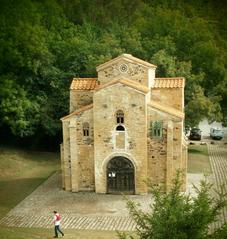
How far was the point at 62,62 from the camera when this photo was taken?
147ft

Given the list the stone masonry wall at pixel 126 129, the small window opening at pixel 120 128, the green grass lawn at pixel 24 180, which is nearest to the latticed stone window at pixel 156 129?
the stone masonry wall at pixel 126 129

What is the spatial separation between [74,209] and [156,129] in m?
7.67

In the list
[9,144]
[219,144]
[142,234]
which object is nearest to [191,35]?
[219,144]

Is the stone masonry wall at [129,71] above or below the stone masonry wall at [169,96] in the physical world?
above

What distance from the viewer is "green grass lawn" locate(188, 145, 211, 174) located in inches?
1501

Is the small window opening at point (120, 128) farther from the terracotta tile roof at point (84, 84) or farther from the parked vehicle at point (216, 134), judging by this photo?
the parked vehicle at point (216, 134)

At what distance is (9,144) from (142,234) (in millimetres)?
29725

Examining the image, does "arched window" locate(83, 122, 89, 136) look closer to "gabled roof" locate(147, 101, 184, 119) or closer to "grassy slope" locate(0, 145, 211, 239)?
"gabled roof" locate(147, 101, 184, 119)

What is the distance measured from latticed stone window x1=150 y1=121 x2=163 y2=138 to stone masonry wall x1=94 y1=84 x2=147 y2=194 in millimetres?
563

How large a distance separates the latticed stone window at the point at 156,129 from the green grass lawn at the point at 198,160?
23.0 feet

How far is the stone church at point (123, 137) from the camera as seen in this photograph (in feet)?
103

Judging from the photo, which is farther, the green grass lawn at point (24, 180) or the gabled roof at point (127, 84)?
the gabled roof at point (127, 84)

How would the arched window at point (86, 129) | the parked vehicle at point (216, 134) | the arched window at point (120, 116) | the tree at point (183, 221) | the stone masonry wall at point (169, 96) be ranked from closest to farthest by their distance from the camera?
the tree at point (183, 221) → the arched window at point (120, 116) → the arched window at point (86, 129) → the stone masonry wall at point (169, 96) → the parked vehicle at point (216, 134)

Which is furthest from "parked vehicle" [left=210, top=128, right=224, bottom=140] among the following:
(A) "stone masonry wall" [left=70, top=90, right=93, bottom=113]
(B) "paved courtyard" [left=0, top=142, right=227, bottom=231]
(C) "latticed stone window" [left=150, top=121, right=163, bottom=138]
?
(A) "stone masonry wall" [left=70, top=90, right=93, bottom=113]
